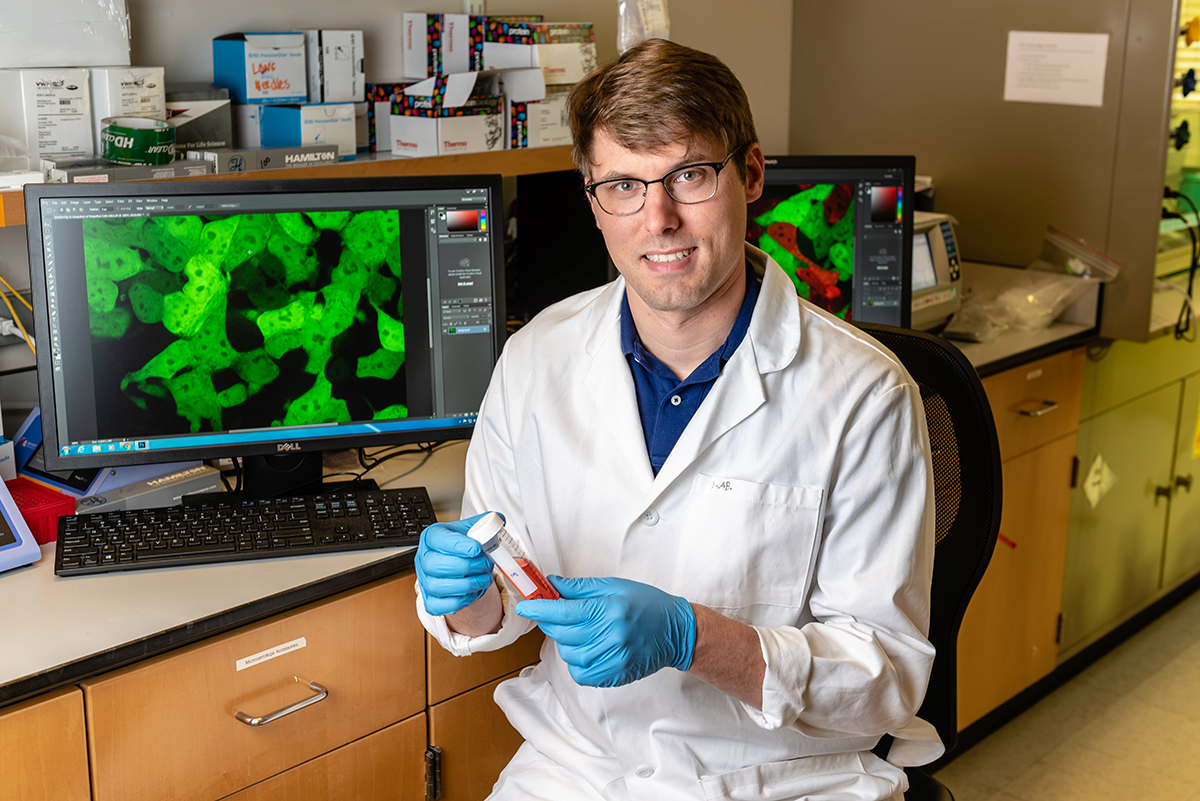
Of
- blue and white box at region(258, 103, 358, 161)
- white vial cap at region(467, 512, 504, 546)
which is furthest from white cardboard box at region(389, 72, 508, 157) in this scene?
white vial cap at region(467, 512, 504, 546)

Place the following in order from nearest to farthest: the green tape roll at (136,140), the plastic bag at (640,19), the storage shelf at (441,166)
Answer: the green tape roll at (136,140), the storage shelf at (441,166), the plastic bag at (640,19)

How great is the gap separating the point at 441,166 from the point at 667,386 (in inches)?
33.4

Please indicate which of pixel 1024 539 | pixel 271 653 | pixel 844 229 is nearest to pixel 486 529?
pixel 271 653

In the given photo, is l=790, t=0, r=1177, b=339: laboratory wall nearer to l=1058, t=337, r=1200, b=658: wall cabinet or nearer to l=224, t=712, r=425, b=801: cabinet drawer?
l=1058, t=337, r=1200, b=658: wall cabinet

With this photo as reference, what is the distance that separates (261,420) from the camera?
1.54 m

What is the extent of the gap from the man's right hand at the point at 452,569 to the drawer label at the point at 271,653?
0.85 feet

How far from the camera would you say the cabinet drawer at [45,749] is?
114cm

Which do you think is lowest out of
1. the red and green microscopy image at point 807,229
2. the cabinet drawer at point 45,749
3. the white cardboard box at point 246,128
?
the cabinet drawer at point 45,749

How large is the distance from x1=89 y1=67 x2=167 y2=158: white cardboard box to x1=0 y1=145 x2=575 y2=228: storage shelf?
0.19 metres

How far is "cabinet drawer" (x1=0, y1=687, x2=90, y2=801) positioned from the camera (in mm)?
1137

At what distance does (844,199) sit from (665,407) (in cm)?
A: 100

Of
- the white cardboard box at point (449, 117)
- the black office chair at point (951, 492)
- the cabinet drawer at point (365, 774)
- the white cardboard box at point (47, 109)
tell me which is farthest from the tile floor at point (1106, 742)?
the white cardboard box at point (47, 109)

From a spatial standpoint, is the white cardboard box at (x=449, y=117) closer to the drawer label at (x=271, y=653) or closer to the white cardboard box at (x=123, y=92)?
the white cardboard box at (x=123, y=92)

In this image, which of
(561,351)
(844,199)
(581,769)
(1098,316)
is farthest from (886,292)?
(581,769)
